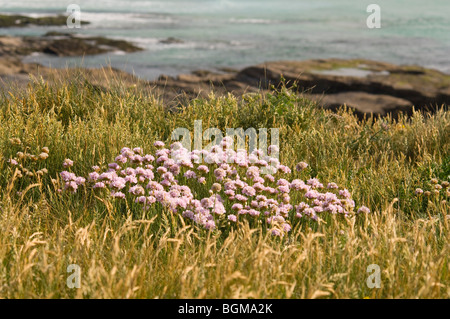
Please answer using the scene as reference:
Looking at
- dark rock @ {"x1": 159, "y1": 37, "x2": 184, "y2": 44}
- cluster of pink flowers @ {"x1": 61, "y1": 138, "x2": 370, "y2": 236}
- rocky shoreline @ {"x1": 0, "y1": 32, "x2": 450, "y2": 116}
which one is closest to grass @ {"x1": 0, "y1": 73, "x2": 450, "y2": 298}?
cluster of pink flowers @ {"x1": 61, "y1": 138, "x2": 370, "y2": 236}

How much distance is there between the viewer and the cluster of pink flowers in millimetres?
3805

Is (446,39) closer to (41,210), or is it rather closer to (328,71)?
(328,71)

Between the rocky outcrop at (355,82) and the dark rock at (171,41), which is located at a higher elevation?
the dark rock at (171,41)

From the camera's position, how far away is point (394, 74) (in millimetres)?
21031

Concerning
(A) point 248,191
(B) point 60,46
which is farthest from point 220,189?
(B) point 60,46

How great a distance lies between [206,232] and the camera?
382 centimetres

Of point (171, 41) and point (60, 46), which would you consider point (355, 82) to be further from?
point (171, 41)

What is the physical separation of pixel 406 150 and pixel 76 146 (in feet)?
13.3

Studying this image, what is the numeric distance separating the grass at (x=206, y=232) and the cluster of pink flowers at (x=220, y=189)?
14 centimetres

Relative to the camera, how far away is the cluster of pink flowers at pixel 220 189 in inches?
150

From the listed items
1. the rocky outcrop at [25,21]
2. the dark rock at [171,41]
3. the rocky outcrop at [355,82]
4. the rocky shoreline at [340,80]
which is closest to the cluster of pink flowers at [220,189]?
the rocky shoreline at [340,80]

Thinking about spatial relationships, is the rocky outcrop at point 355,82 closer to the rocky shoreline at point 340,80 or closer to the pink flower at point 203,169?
the rocky shoreline at point 340,80

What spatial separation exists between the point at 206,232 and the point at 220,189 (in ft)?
1.25

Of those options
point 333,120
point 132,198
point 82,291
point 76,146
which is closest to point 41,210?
point 132,198
